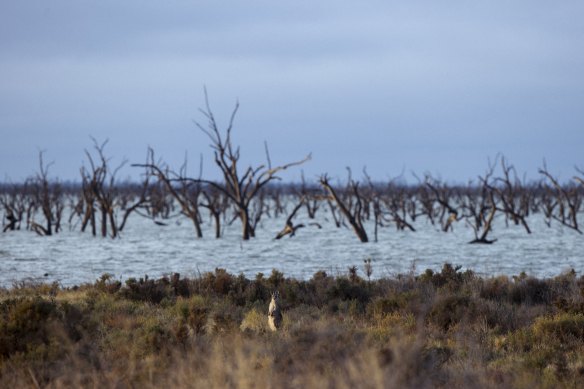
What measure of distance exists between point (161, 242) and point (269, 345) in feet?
60.3

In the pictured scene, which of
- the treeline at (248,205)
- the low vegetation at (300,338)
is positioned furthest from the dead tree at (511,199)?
the low vegetation at (300,338)

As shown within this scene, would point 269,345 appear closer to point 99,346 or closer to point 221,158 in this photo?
point 99,346

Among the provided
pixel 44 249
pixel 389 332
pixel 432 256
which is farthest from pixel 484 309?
pixel 44 249

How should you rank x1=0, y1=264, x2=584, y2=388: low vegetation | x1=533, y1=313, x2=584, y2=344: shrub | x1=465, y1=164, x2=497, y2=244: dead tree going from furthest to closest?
x1=465, y1=164, x2=497, y2=244: dead tree
x1=533, y1=313, x2=584, y2=344: shrub
x1=0, y1=264, x2=584, y2=388: low vegetation

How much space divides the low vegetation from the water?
2923 mm

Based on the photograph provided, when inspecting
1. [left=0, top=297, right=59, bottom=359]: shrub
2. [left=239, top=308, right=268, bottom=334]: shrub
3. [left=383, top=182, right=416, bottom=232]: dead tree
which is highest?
[left=383, top=182, right=416, bottom=232]: dead tree

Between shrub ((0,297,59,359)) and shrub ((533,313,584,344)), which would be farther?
shrub ((533,313,584,344))

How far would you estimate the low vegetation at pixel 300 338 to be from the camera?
557 cm

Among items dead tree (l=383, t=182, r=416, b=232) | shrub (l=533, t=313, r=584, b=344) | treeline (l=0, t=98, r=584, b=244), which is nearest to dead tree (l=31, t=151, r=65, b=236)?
treeline (l=0, t=98, r=584, b=244)

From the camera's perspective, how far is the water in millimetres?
16141

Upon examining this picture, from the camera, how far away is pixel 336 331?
22.6 ft

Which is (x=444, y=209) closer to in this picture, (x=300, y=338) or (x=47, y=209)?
(x=47, y=209)

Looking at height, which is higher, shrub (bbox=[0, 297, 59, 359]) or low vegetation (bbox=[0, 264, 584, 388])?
shrub (bbox=[0, 297, 59, 359])

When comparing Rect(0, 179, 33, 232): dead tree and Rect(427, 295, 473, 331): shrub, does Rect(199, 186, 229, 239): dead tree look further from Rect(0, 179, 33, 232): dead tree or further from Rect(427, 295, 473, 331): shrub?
Rect(427, 295, 473, 331): shrub
